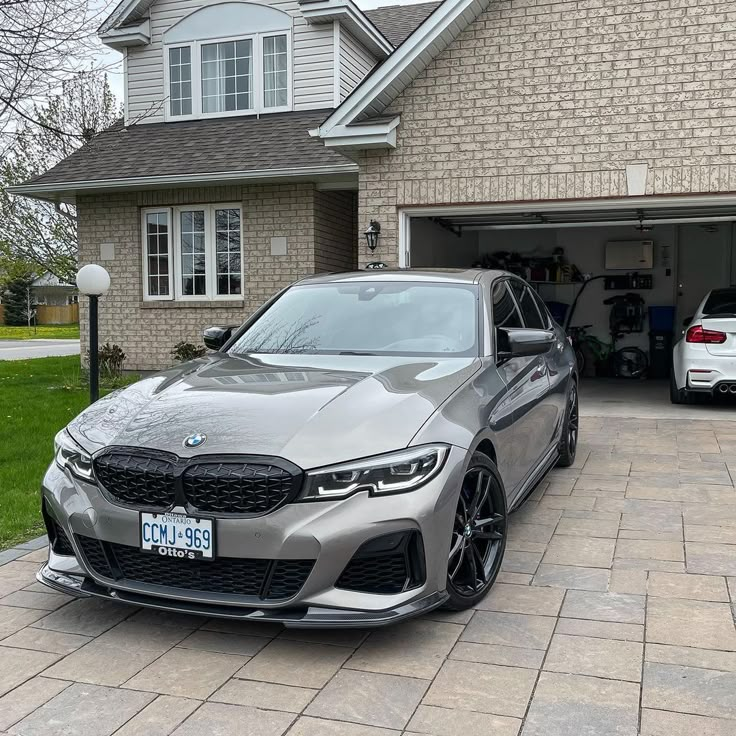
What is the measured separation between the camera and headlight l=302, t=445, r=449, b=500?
10.5 feet

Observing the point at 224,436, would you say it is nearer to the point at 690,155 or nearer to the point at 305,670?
the point at 305,670

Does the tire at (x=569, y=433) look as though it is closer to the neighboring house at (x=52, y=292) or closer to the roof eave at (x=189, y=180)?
the roof eave at (x=189, y=180)

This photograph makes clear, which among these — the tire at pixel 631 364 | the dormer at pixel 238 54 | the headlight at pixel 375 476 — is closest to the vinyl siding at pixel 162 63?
the dormer at pixel 238 54

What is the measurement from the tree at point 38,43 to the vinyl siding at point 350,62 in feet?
16.8

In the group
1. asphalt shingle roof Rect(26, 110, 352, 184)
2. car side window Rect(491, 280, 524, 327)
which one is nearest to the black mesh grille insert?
car side window Rect(491, 280, 524, 327)

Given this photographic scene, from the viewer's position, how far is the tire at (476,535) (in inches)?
144

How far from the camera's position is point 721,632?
3.61 m

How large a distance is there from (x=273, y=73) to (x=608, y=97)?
22.0 ft

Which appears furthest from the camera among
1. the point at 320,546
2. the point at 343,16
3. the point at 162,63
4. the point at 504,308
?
the point at 162,63

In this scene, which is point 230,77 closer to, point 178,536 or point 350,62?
point 350,62

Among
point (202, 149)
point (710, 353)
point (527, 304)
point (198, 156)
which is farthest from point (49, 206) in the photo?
point (527, 304)

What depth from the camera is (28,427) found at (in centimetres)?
888

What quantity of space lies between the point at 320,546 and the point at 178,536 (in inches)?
23.1

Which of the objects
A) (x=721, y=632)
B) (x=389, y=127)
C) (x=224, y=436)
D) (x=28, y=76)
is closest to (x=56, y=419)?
(x=28, y=76)
